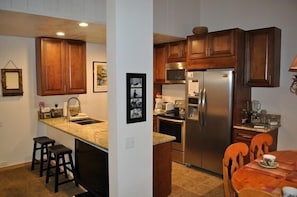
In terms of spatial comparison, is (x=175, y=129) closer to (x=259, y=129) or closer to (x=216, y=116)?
(x=216, y=116)

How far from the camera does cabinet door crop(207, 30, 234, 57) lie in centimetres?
396

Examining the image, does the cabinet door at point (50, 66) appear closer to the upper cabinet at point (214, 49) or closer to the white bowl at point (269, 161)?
the upper cabinet at point (214, 49)

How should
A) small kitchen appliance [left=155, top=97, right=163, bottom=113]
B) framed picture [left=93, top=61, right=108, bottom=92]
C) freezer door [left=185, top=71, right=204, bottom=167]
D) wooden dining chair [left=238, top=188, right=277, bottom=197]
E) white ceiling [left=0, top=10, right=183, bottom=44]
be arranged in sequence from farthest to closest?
small kitchen appliance [left=155, top=97, right=163, bottom=113]
framed picture [left=93, top=61, right=108, bottom=92]
freezer door [left=185, top=71, right=204, bottom=167]
white ceiling [left=0, top=10, right=183, bottom=44]
wooden dining chair [left=238, top=188, right=277, bottom=197]

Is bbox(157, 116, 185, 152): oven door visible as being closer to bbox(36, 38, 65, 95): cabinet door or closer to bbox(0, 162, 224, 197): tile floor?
bbox(0, 162, 224, 197): tile floor

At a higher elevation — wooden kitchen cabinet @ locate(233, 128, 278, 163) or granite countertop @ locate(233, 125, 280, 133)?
granite countertop @ locate(233, 125, 280, 133)

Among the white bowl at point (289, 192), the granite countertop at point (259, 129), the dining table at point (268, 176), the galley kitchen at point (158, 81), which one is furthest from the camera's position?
the granite countertop at point (259, 129)

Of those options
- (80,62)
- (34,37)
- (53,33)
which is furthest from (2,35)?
(80,62)

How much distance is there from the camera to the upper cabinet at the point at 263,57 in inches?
149

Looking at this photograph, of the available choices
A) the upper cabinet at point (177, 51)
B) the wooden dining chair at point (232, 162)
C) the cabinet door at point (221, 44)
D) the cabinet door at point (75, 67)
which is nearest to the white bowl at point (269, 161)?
the wooden dining chair at point (232, 162)

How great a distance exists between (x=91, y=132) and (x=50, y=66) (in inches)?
69.9

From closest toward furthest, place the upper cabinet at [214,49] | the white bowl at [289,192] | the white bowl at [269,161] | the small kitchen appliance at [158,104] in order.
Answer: the white bowl at [289,192], the white bowl at [269,161], the upper cabinet at [214,49], the small kitchen appliance at [158,104]

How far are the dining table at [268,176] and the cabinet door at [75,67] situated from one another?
11.8 feet

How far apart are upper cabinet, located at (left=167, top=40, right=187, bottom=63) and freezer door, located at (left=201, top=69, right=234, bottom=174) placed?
2.76ft

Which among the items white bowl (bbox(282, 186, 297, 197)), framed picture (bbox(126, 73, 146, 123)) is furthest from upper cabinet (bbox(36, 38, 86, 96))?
white bowl (bbox(282, 186, 297, 197))
